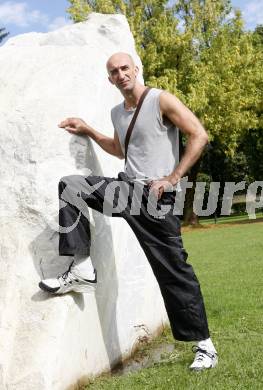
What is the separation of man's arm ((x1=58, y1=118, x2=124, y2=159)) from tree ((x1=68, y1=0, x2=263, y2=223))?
861 inches

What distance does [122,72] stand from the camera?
4355 mm

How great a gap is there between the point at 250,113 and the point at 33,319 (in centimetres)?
2768

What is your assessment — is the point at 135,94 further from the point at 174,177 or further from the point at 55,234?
the point at 55,234

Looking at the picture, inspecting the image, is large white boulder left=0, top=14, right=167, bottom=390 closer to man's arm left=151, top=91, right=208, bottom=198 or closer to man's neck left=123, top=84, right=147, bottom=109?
man's neck left=123, top=84, right=147, bottom=109

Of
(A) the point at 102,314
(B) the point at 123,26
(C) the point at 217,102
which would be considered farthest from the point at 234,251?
(C) the point at 217,102

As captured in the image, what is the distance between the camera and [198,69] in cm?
2817

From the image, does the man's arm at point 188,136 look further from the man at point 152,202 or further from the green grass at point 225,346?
the green grass at point 225,346

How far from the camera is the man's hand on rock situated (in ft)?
15.9

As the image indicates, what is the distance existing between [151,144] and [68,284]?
4.04 feet

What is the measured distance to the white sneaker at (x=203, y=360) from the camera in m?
4.32

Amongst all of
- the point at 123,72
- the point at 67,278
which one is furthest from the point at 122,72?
the point at 67,278

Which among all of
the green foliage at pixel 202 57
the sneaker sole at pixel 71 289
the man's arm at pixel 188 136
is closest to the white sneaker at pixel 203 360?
the sneaker sole at pixel 71 289

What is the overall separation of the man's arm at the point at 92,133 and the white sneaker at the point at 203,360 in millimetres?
1763

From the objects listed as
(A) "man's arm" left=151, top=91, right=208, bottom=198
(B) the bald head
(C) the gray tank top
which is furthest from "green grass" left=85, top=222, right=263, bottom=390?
(B) the bald head
